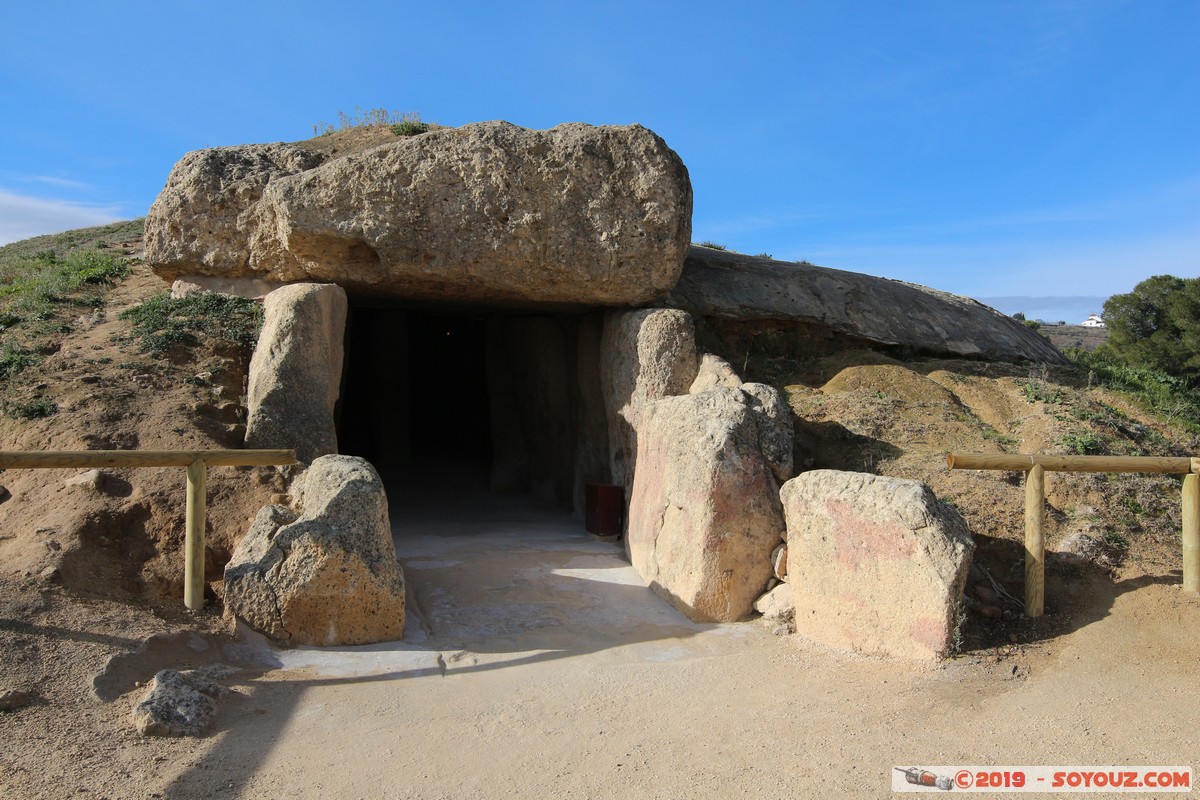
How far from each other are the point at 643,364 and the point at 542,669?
3885mm

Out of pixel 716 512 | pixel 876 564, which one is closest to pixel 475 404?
pixel 716 512

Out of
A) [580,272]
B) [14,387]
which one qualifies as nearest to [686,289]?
[580,272]

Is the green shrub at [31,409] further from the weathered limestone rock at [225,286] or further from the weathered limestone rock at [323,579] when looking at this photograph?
the weathered limestone rock at [323,579]

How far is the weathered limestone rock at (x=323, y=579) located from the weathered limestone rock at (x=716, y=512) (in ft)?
7.21

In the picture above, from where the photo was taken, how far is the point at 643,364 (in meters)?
9.12

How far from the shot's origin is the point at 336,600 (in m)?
6.05

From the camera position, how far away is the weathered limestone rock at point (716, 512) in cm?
691

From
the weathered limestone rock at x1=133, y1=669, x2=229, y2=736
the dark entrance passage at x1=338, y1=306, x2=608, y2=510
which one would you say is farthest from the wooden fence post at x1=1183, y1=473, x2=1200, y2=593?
the weathered limestone rock at x1=133, y1=669, x2=229, y2=736

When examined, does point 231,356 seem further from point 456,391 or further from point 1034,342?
point 1034,342

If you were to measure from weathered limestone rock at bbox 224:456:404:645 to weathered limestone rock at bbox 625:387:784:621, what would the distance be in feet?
7.21

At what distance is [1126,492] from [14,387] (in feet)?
31.3

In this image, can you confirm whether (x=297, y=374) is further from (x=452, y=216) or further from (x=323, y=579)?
(x=323, y=579)

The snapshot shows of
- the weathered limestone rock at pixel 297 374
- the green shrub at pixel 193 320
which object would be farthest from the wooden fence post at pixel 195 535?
the green shrub at pixel 193 320

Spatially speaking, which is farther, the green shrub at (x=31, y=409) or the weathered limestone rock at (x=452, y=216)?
the weathered limestone rock at (x=452, y=216)
